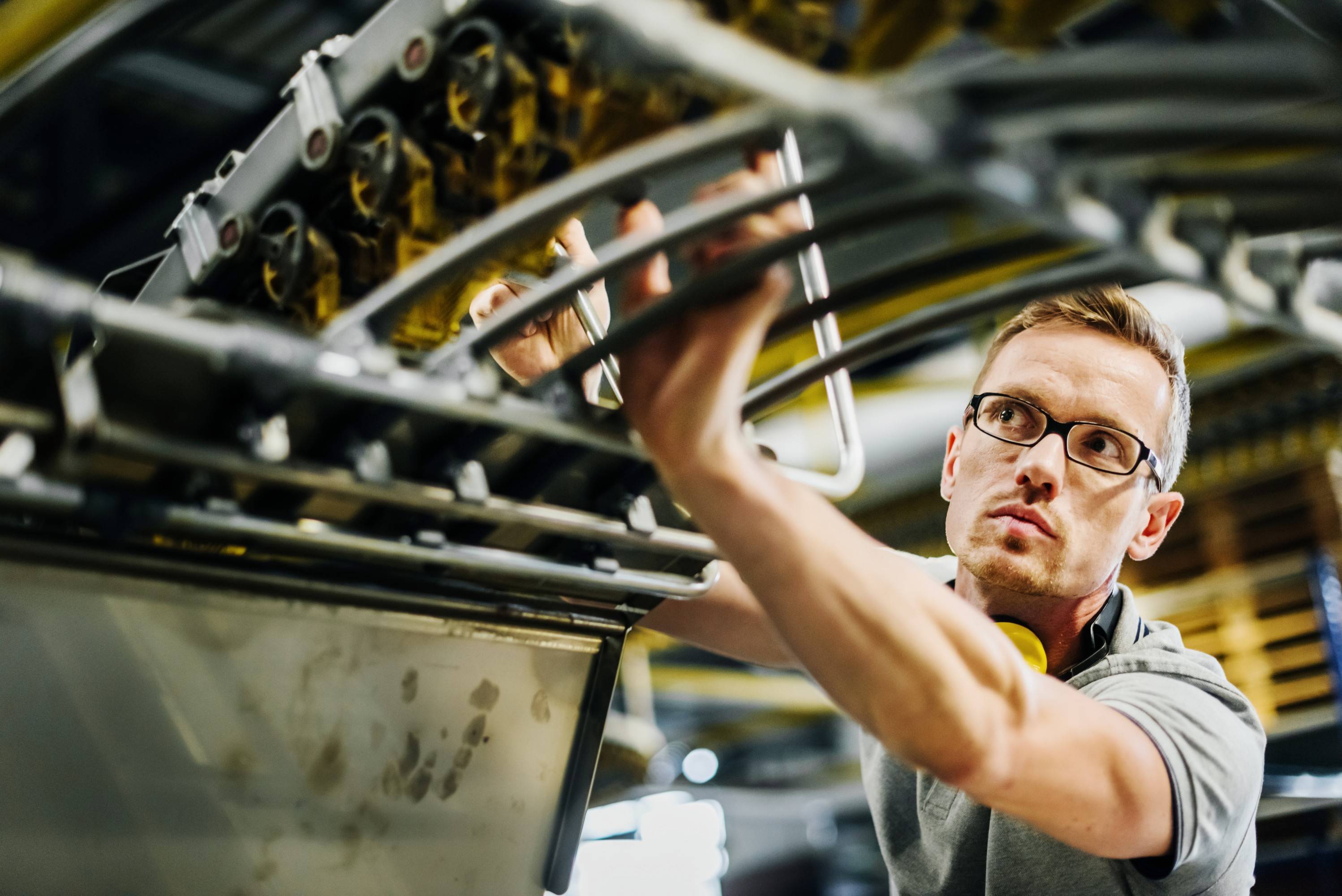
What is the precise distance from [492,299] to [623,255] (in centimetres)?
71

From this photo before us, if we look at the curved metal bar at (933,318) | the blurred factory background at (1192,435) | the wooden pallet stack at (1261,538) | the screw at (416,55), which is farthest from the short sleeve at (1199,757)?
the wooden pallet stack at (1261,538)

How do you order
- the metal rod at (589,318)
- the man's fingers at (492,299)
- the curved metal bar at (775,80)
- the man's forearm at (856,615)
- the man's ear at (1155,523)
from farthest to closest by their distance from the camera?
1. the man's ear at (1155,523)
2. the man's fingers at (492,299)
3. the metal rod at (589,318)
4. the man's forearm at (856,615)
5. the curved metal bar at (775,80)

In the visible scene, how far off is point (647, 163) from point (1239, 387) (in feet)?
12.2

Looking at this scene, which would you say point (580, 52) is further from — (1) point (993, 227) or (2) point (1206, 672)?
(2) point (1206, 672)

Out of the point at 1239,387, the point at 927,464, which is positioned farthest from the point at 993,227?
the point at 927,464

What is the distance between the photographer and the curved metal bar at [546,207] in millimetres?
649

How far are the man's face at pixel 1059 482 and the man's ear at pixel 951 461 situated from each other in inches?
5.6

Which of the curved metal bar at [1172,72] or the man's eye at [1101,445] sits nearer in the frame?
the curved metal bar at [1172,72]

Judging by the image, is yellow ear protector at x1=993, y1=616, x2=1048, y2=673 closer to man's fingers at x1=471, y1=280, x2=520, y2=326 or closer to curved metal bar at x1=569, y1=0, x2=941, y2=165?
man's fingers at x1=471, y1=280, x2=520, y2=326

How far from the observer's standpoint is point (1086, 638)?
1646 millimetres

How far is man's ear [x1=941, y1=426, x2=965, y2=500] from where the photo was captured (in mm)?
1827

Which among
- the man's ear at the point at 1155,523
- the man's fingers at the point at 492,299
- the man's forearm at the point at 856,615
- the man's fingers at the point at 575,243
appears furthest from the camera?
→ the man's ear at the point at 1155,523

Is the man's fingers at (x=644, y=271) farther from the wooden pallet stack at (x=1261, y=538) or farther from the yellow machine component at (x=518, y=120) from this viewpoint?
the wooden pallet stack at (x=1261, y=538)

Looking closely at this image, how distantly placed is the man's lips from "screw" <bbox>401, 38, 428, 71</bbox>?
3.11 feet
